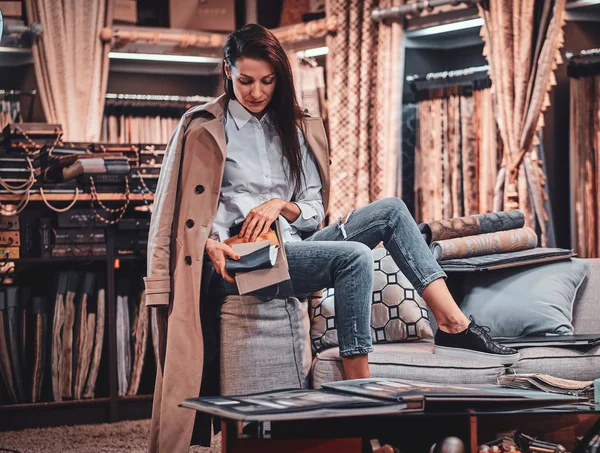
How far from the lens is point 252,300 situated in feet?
8.09

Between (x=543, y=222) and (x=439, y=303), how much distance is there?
2079 mm

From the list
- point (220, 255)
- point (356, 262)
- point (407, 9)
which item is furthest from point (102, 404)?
point (407, 9)

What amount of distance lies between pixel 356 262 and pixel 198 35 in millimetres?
3253

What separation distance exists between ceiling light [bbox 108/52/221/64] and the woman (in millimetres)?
2809

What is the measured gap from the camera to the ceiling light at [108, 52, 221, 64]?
5168mm

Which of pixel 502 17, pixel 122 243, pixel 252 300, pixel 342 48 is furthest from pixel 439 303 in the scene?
pixel 342 48

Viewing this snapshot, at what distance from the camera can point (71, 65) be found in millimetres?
4824

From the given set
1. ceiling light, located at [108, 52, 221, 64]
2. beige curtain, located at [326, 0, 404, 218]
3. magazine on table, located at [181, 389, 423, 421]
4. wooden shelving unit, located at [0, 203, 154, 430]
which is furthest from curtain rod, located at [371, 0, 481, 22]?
magazine on table, located at [181, 389, 423, 421]

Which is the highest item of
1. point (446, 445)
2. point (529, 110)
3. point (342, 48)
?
point (342, 48)

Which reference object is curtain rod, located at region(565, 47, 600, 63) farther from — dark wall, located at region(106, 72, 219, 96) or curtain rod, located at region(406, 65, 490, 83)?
dark wall, located at region(106, 72, 219, 96)

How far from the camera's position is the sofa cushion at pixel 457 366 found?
8.15ft

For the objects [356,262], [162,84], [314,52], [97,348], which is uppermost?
[314,52]

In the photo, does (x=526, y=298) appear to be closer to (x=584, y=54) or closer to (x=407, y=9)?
(x=584, y=54)

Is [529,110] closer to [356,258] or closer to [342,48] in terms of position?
[342,48]
